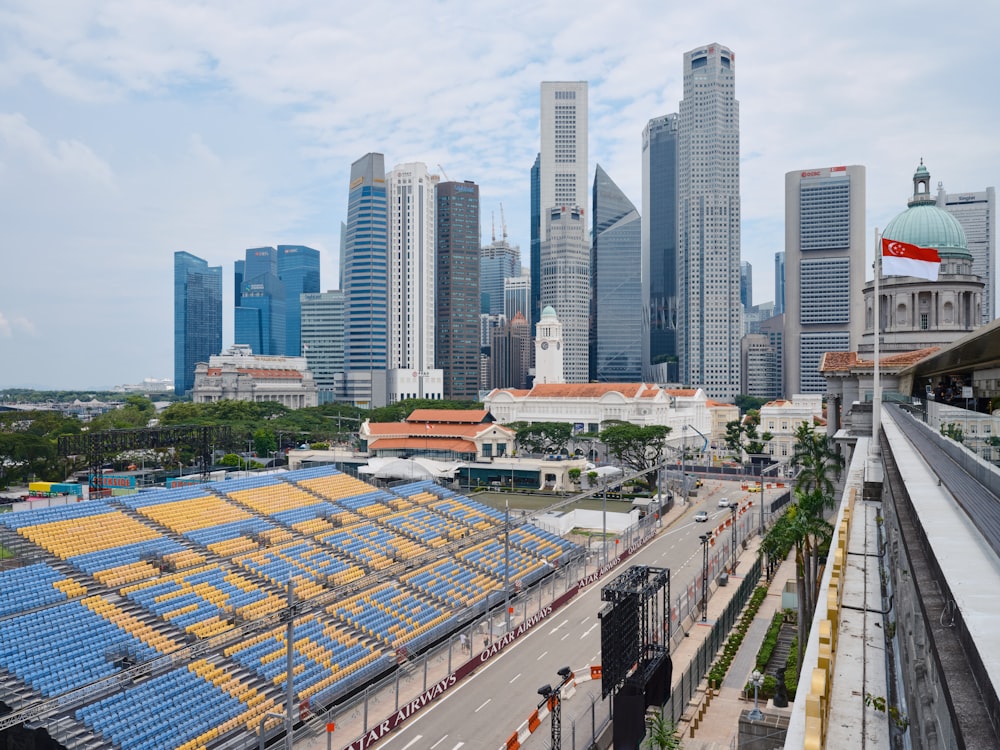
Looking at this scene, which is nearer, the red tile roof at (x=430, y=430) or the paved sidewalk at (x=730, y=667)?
the paved sidewalk at (x=730, y=667)

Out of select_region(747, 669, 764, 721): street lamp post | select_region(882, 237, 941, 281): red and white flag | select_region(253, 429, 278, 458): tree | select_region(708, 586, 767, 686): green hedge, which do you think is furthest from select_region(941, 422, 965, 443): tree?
select_region(253, 429, 278, 458): tree

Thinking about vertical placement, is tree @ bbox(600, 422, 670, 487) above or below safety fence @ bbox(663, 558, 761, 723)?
above

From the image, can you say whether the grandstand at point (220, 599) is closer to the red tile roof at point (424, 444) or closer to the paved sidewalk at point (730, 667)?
the paved sidewalk at point (730, 667)

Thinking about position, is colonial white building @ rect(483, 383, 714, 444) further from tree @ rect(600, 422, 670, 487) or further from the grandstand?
the grandstand

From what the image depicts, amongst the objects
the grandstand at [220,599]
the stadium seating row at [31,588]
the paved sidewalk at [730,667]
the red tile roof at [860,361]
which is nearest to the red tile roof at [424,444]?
the grandstand at [220,599]

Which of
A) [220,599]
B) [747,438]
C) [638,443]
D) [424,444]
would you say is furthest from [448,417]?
[220,599]

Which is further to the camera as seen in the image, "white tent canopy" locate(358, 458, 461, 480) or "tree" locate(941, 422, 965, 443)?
"white tent canopy" locate(358, 458, 461, 480)
